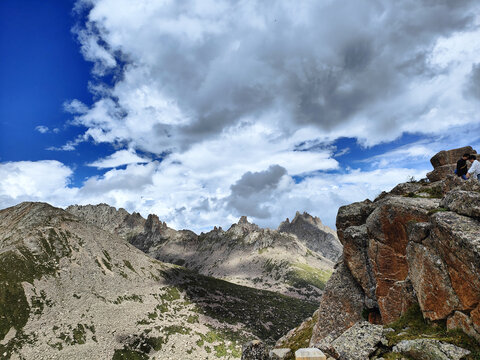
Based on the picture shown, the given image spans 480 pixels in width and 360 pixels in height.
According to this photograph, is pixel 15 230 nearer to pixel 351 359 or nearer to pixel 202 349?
pixel 202 349

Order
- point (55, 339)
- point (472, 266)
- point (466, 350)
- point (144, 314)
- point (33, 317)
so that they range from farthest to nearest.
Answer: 1. point (144, 314)
2. point (33, 317)
3. point (55, 339)
4. point (472, 266)
5. point (466, 350)

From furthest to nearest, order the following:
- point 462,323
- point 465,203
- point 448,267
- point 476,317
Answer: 1. point 465,203
2. point 448,267
3. point 462,323
4. point 476,317

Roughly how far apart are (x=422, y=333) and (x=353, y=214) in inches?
753

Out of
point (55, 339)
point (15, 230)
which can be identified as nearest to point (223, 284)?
point (55, 339)

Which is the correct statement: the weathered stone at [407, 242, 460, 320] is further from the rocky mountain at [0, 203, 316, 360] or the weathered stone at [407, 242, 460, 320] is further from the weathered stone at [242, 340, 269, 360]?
the rocky mountain at [0, 203, 316, 360]

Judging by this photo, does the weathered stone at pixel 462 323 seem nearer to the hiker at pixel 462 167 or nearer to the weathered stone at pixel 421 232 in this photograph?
the weathered stone at pixel 421 232

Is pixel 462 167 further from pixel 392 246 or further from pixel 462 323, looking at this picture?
pixel 462 323

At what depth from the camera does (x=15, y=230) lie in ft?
472

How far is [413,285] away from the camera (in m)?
17.2

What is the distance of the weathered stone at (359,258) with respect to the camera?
24.6 metres

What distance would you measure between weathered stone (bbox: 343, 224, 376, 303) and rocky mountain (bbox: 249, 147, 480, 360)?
98 millimetres

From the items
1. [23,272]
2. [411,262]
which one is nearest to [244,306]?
[23,272]

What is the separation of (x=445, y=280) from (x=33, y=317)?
133 metres

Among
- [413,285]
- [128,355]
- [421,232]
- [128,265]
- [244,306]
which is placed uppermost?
[128,265]
